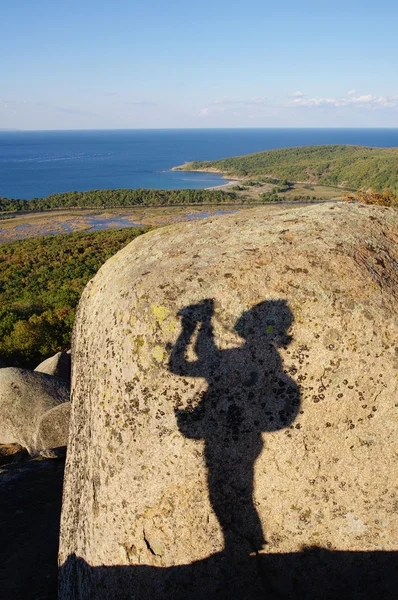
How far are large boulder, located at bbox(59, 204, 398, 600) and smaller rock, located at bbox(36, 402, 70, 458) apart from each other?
5795mm

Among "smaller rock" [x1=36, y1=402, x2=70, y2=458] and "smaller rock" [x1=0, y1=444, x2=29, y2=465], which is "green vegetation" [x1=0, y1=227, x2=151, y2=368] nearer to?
"smaller rock" [x1=0, y1=444, x2=29, y2=465]

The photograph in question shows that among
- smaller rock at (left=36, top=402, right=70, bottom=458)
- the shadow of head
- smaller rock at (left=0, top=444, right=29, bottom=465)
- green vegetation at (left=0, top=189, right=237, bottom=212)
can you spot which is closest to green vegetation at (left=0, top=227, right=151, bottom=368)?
smaller rock at (left=0, top=444, right=29, bottom=465)

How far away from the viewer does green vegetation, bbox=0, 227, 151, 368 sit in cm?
2466

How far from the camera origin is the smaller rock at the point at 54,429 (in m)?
11.6

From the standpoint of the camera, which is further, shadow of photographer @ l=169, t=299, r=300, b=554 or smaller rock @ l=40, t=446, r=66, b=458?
smaller rock @ l=40, t=446, r=66, b=458

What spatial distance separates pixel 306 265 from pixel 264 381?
1662 mm

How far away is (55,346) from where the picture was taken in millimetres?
24844

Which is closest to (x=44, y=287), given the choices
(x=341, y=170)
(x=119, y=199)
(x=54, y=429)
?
(x=54, y=429)

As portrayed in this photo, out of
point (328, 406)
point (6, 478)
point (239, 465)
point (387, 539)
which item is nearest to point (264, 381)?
point (328, 406)

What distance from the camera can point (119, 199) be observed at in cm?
12238

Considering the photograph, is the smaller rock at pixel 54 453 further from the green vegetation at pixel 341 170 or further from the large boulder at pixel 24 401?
the green vegetation at pixel 341 170

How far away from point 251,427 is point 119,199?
123m

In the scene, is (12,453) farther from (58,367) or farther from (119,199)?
(119,199)

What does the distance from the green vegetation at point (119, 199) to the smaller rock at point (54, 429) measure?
113 m
